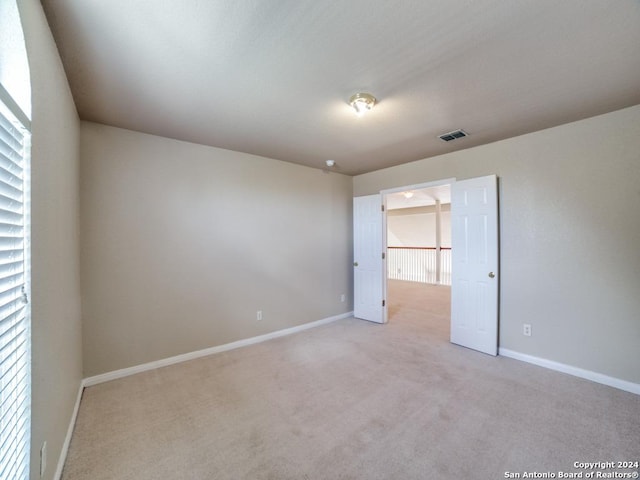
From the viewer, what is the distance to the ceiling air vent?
2.97m

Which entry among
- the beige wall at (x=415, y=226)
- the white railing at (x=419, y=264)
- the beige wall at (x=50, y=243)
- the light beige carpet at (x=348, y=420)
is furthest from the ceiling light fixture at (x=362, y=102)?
the beige wall at (x=415, y=226)

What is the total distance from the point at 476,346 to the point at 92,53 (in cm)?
440

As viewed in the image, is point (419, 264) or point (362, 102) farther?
point (419, 264)

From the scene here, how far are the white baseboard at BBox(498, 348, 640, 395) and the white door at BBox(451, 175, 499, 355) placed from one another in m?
0.20

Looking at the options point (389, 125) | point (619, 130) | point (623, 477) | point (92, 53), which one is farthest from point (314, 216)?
point (623, 477)

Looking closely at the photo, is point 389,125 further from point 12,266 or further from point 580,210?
point 12,266

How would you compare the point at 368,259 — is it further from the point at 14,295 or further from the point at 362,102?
the point at 14,295

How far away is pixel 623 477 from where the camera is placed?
5.21 feet

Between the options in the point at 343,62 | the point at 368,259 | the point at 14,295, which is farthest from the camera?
the point at 368,259

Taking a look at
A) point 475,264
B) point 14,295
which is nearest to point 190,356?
point 14,295

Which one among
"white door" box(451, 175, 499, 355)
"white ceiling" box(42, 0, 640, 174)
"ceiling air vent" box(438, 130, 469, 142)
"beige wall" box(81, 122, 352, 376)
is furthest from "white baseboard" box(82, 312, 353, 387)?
"ceiling air vent" box(438, 130, 469, 142)

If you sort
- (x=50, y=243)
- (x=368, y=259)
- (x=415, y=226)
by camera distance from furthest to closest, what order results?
(x=415, y=226), (x=368, y=259), (x=50, y=243)

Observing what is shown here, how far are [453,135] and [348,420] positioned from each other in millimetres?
2946

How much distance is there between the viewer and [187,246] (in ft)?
10.4
